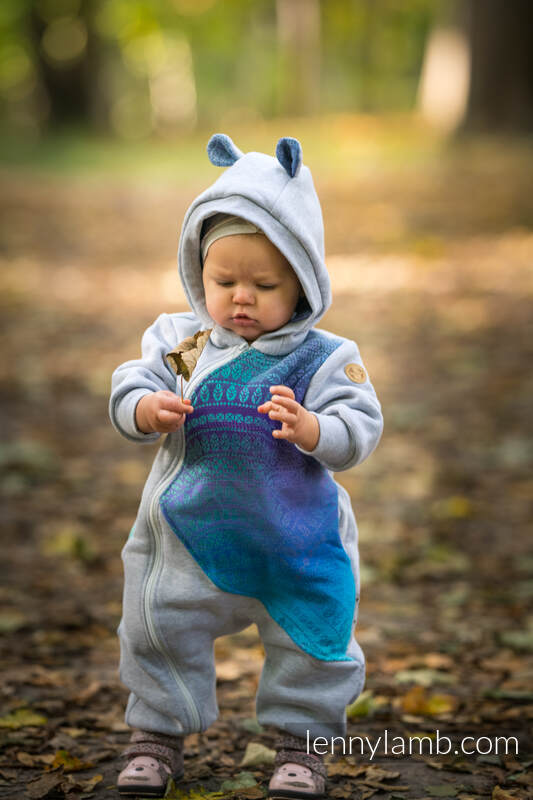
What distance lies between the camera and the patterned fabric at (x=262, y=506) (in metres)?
2.38

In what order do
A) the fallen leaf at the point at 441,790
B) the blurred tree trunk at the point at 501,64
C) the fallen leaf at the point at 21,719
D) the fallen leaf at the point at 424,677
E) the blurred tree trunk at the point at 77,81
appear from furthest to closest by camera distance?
the blurred tree trunk at the point at 77,81
the blurred tree trunk at the point at 501,64
the fallen leaf at the point at 424,677
the fallen leaf at the point at 21,719
the fallen leaf at the point at 441,790

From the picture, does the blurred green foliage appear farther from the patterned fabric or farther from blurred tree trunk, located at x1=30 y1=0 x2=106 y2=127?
the patterned fabric

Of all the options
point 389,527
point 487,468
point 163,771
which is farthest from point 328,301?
point 487,468

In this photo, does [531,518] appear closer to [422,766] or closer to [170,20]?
[422,766]

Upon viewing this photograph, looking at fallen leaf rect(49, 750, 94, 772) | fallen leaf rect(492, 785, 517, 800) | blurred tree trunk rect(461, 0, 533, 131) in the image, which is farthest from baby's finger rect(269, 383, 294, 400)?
blurred tree trunk rect(461, 0, 533, 131)

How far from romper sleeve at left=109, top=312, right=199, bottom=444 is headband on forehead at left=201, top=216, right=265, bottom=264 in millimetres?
282

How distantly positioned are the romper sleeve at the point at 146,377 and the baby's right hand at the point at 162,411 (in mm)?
40

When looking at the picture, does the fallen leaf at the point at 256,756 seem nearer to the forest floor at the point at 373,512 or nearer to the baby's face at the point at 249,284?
the forest floor at the point at 373,512

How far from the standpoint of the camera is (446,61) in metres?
22.2

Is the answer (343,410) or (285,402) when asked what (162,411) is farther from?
(343,410)

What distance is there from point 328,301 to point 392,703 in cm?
170

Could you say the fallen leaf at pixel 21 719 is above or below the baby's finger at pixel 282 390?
below

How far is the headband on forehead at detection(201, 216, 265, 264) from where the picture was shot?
7.69 ft

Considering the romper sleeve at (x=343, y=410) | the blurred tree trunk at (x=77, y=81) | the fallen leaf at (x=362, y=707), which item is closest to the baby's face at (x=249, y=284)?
the romper sleeve at (x=343, y=410)
